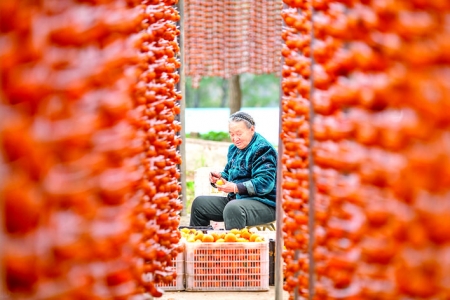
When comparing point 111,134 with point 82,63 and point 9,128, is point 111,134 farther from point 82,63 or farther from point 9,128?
point 9,128

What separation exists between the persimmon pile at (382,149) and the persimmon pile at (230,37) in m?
6.97

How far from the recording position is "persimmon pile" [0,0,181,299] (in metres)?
1.36

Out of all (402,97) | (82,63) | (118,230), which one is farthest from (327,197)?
(82,63)

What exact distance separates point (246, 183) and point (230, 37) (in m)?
4.64

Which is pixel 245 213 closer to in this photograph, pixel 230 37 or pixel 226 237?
pixel 226 237

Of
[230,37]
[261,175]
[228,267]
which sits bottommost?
[228,267]

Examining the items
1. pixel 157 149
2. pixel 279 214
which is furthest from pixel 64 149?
pixel 279 214

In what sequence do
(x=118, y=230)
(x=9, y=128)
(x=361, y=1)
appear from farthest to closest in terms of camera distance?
(x=361, y=1) < (x=118, y=230) < (x=9, y=128)

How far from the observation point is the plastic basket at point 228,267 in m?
4.34

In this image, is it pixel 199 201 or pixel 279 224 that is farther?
pixel 199 201

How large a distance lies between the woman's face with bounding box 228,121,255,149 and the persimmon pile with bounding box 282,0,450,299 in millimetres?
2930

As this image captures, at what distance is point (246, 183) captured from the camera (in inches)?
196

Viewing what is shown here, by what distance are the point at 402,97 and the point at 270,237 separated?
3264 millimetres

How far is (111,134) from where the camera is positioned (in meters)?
1.64
